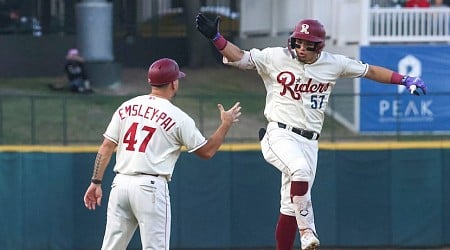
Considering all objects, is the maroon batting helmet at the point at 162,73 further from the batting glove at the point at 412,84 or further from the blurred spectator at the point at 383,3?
the blurred spectator at the point at 383,3

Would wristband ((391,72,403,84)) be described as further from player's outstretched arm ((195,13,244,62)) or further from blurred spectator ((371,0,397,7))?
blurred spectator ((371,0,397,7))

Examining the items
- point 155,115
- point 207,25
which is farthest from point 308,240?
point 207,25

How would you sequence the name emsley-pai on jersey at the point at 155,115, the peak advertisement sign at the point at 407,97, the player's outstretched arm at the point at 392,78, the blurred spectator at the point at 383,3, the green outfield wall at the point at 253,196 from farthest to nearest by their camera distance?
the blurred spectator at the point at 383,3 < the peak advertisement sign at the point at 407,97 < the green outfield wall at the point at 253,196 < the player's outstretched arm at the point at 392,78 < the name emsley-pai on jersey at the point at 155,115

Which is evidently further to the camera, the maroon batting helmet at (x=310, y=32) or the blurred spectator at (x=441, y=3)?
the blurred spectator at (x=441, y=3)

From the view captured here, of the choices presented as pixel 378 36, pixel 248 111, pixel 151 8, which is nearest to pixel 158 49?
pixel 151 8

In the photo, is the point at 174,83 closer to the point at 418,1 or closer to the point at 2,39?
the point at 418,1

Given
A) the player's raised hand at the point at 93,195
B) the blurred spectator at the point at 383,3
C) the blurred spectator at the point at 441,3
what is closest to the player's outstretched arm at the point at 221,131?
the player's raised hand at the point at 93,195

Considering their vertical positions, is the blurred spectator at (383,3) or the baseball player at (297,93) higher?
the blurred spectator at (383,3)

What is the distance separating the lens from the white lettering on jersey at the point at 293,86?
9391 millimetres

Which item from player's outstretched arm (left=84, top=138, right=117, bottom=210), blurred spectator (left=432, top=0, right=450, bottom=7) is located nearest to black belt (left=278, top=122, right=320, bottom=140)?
player's outstretched arm (left=84, top=138, right=117, bottom=210)

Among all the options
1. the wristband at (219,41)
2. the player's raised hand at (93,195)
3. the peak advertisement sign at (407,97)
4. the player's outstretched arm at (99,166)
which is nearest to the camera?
the player's outstretched arm at (99,166)

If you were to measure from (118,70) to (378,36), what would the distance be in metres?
5.69

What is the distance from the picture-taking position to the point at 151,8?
91.6 ft

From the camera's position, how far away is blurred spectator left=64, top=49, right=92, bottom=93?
22844mm
